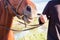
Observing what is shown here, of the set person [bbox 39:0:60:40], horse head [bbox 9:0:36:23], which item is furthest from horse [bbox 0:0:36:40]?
person [bbox 39:0:60:40]

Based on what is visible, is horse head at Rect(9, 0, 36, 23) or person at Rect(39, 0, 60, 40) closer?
horse head at Rect(9, 0, 36, 23)

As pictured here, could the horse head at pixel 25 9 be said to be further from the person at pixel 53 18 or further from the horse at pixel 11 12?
the person at pixel 53 18

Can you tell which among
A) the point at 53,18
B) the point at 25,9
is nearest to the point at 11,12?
the point at 25,9


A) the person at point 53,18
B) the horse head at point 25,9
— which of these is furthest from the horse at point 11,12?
the person at point 53,18

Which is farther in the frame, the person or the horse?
the person

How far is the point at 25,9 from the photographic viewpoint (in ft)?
14.0

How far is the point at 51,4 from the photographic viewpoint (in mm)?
→ 4926

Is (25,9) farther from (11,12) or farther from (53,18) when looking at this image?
(53,18)

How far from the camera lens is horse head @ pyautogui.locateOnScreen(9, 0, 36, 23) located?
425 cm

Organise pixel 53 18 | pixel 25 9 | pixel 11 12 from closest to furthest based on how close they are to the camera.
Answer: pixel 25 9, pixel 11 12, pixel 53 18

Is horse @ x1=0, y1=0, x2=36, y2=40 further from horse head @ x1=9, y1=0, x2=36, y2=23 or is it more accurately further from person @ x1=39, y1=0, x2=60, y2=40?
person @ x1=39, y1=0, x2=60, y2=40

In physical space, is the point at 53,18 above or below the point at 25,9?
below

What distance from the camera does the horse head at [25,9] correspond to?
4246 millimetres

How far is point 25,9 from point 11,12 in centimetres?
48
